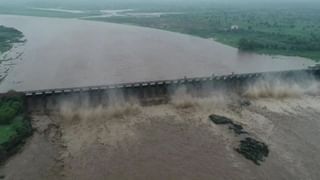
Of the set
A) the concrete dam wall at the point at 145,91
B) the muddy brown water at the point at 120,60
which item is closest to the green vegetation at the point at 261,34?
the muddy brown water at the point at 120,60

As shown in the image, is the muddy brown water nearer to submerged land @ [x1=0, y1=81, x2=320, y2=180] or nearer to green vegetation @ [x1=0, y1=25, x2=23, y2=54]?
green vegetation @ [x1=0, y1=25, x2=23, y2=54]

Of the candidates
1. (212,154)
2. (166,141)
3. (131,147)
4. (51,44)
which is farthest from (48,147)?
(51,44)

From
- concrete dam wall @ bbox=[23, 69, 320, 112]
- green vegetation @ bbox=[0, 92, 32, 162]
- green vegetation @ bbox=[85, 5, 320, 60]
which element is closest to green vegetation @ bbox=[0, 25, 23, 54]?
concrete dam wall @ bbox=[23, 69, 320, 112]

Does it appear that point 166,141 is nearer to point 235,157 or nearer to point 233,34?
point 235,157

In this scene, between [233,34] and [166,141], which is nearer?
[166,141]

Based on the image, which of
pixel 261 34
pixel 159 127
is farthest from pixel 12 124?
pixel 261 34

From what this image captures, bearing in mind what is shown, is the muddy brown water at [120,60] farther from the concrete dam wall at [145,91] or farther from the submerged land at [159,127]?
the concrete dam wall at [145,91]
